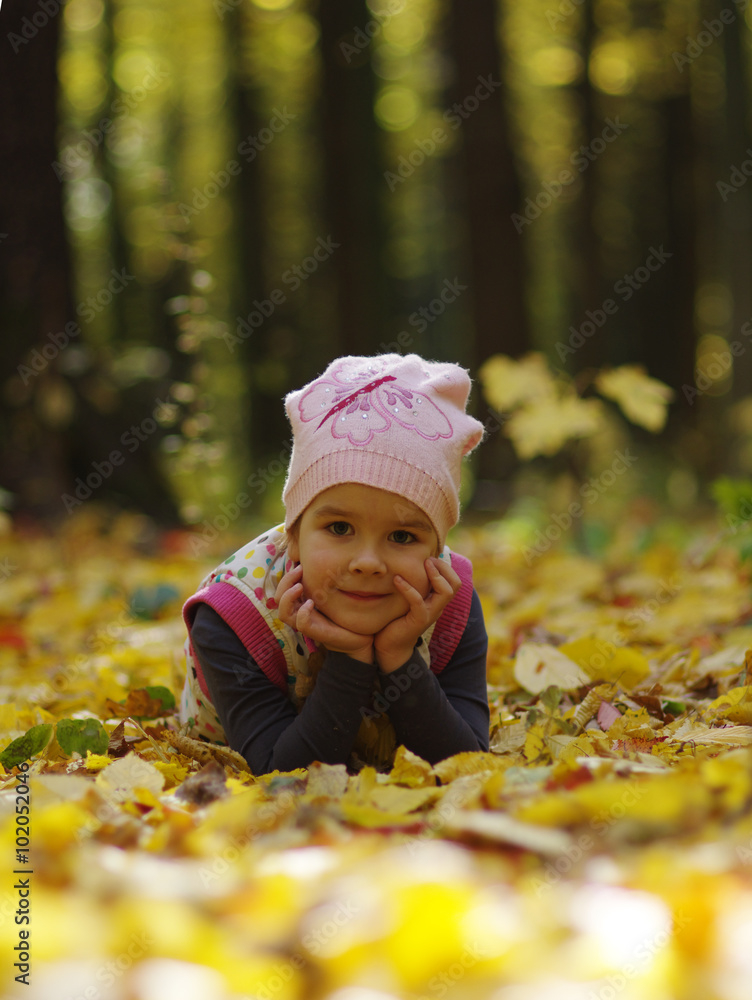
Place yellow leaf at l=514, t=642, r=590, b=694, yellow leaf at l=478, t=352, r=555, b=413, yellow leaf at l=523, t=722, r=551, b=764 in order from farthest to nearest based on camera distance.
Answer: yellow leaf at l=478, t=352, r=555, b=413 → yellow leaf at l=514, t=642, r=590, b=694 → yellow leaf at l=523, t=722, r=551, b=764

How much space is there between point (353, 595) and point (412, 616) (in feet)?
0.43

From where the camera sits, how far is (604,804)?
1.40 meters

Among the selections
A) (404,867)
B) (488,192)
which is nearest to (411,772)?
(404,867)

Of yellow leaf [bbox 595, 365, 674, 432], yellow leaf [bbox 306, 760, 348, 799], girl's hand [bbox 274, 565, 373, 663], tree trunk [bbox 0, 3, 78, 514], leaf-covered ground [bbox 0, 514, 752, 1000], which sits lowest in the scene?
leaf-covered ground [bbox 0, 514, 752, 1000]

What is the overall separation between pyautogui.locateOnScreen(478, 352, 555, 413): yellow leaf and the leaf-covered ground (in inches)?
93.4

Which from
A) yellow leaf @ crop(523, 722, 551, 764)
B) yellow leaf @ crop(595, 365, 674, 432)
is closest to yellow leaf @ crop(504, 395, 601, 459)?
yellow leaf @ crop(595, 365, 674, 432)

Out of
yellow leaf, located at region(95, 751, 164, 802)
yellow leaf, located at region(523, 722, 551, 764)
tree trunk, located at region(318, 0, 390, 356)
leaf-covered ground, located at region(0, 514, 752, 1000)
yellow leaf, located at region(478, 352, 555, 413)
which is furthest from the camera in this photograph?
tree trunk, located at region(318, 0, 390, 356)

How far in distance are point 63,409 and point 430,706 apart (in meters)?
5.04

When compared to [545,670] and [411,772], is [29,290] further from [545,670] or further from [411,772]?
[411,772]

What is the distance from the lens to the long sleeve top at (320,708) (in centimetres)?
209

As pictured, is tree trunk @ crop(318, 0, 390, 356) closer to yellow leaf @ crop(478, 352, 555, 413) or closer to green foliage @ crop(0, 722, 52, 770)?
yellow leaf @ crop(478, 352, 555, 413)

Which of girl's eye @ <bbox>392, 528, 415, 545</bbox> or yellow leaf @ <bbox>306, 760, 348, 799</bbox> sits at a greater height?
girl's eye @ <bbox>392, 528, 415, 545</bbox>

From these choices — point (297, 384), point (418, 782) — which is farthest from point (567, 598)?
point (297, 384)

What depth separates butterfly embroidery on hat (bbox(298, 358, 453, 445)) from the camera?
2119 mm
